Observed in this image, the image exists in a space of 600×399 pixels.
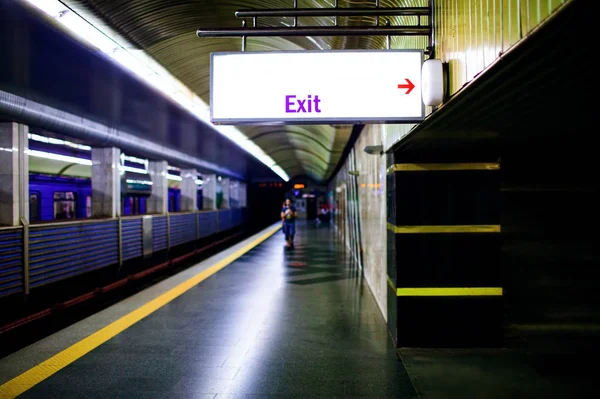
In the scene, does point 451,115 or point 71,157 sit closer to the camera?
point 451,115

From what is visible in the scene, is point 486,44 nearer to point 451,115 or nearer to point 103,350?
point 451,115

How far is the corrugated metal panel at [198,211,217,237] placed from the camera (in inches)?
603

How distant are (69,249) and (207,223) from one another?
368 inches

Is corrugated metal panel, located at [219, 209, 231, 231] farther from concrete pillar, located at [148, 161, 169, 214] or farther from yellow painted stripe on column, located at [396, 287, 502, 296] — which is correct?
yellow painted stripe on column, located at [396, 287, 502, 296]

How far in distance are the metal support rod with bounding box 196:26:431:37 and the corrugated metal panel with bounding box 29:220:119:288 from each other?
4.83m

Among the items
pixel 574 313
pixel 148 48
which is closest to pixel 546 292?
pixel 574 313

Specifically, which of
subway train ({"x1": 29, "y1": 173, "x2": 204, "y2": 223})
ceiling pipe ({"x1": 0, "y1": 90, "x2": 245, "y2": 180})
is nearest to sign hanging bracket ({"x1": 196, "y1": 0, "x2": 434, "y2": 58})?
ceiling pipe ({"x1": 0, "y1": 90, "x2": 245, "y2": 180})

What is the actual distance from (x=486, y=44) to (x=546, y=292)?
3.37 metres

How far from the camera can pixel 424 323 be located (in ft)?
13.1

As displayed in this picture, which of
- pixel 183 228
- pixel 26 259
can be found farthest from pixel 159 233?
pixel 26 259

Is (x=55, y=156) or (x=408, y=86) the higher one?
(x=55, y=156)

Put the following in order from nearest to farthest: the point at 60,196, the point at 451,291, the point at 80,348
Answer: the point at 451,291 → the point at 80,348 → the point at 60,196

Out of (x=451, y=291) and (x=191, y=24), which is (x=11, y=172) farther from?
(x=451, y=291)

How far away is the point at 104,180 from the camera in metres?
8.88
